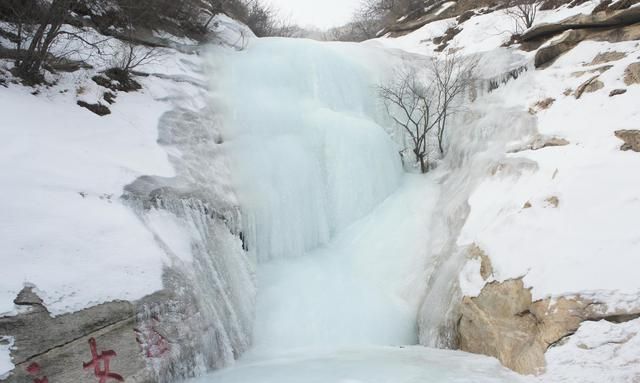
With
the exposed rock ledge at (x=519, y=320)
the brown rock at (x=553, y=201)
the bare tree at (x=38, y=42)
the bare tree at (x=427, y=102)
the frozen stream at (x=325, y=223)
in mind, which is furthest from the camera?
the bare tree at (x=427, y=102)

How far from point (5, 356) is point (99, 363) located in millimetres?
664

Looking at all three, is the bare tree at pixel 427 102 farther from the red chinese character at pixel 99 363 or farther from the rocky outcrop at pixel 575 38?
the red chinese character at pixel 99 363

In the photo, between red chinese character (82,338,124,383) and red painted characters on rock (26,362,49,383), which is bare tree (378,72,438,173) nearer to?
red chinese character (82,338,124,383)

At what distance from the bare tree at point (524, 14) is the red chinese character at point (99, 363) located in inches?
437

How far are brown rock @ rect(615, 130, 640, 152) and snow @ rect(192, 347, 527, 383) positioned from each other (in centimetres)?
308

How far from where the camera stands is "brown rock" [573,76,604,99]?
6.74 meters

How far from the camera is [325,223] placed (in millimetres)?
7391

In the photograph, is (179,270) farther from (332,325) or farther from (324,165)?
(324,165)

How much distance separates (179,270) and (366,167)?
4.75 m

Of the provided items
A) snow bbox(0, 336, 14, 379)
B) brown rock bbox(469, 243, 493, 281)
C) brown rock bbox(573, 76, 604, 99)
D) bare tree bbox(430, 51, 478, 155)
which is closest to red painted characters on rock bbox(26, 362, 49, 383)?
snow bbox(0, 336, 14, 379)

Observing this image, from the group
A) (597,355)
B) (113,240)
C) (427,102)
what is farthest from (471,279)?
(427,102)

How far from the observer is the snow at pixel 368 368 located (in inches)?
145

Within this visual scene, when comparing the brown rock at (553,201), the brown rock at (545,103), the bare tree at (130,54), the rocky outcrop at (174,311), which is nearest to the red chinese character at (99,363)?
the rocky outcrop at (174,311)

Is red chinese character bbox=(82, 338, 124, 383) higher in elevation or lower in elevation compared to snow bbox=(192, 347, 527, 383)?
higher
